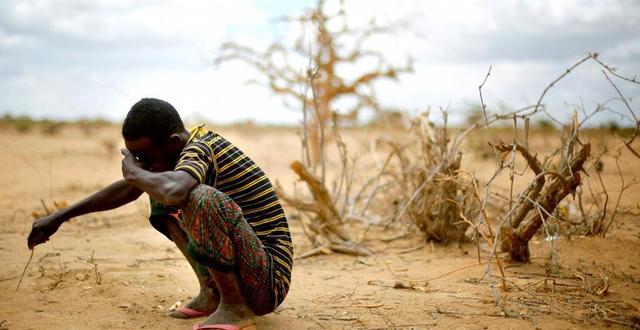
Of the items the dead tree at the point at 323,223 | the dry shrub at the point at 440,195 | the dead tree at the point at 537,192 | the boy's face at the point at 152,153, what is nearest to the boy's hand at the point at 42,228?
the boy's face at the point at 152,153

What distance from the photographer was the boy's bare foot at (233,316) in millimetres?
2324

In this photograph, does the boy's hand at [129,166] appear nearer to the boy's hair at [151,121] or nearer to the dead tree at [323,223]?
the boy's hair at [151,121]

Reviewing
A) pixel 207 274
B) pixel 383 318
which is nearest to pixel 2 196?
pixel 207 274

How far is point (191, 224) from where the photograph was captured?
211 centimetres

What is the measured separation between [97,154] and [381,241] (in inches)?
389

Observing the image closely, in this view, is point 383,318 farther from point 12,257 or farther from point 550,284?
point 12,257

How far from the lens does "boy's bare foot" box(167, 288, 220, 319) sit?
2578 mm

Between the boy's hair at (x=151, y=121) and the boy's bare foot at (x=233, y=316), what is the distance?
75 centimetres

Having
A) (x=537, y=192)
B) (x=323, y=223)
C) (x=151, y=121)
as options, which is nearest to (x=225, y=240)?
(x=151, y=121)

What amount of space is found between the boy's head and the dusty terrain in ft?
2.53

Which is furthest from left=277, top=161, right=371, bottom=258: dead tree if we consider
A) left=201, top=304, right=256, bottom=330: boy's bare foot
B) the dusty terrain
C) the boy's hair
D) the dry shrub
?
the boy's hair

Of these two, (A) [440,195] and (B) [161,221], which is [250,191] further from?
(A) [440,195]

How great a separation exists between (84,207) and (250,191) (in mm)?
798

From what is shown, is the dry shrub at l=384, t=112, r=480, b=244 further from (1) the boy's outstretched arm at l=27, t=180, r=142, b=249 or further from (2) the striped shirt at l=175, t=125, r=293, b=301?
(1) the boy's outstretched arm at l=27, t=180, r=142, b=249
